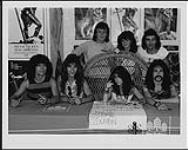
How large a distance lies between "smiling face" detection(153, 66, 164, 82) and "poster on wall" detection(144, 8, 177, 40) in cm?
12

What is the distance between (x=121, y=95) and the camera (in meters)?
1.74

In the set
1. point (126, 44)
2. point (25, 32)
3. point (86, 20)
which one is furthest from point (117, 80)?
point (25, 32)

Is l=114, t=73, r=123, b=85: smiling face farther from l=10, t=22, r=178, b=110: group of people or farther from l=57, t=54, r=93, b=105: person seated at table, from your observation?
l=57, t=54, r=93, b=105: person seated at table

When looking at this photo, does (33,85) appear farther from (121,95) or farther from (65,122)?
(121,95)

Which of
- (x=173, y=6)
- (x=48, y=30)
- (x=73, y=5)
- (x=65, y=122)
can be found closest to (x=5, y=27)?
(x=48, y=30)

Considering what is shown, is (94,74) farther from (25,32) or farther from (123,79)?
(25,32)

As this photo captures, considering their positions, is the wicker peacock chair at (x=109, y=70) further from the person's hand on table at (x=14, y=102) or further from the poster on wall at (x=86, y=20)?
the person's hand on table at (x=14, y=102)

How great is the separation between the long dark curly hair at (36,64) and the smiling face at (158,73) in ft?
→ 1.32

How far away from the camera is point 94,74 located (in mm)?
1733

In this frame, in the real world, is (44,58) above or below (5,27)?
below

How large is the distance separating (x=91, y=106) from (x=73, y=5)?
1.28ft

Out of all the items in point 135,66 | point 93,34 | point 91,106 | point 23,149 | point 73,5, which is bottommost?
point 23,149

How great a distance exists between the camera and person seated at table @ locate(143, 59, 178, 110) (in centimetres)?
173

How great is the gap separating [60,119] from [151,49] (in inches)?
17.3
